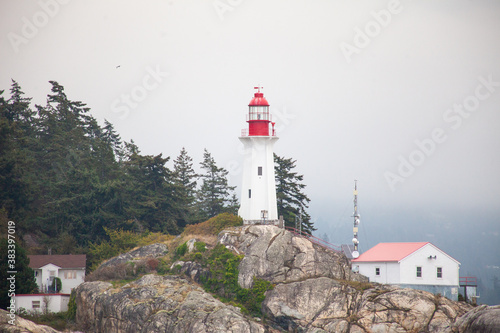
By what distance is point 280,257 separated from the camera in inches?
1989

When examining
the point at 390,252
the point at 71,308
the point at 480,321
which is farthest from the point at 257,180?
the point at 480,321

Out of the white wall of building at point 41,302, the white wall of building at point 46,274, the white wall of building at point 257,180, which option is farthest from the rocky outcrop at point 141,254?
the white wall of building at point 257,180

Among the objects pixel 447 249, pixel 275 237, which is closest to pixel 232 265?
pixel 275 237

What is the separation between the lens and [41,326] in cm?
4512

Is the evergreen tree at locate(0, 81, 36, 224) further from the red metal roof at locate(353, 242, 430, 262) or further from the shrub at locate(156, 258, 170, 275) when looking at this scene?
the red metal roof at locate(353, 242, 430, 262)

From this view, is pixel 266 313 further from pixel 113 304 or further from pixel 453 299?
pixel 453 299

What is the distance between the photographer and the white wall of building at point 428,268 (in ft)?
169

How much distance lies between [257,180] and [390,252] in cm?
1187

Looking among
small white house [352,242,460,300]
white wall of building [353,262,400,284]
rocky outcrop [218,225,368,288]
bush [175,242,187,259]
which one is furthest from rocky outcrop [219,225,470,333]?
bush [175,242,187,259]

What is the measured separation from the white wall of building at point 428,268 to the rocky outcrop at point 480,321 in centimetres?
812

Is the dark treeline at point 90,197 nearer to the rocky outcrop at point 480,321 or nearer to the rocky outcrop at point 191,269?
the rocky outcrop at point 191,269

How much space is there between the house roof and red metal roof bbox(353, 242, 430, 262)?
21760 millimetres

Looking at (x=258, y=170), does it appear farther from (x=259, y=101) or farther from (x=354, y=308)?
(x=354, y=308)

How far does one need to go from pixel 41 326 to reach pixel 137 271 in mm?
8753
